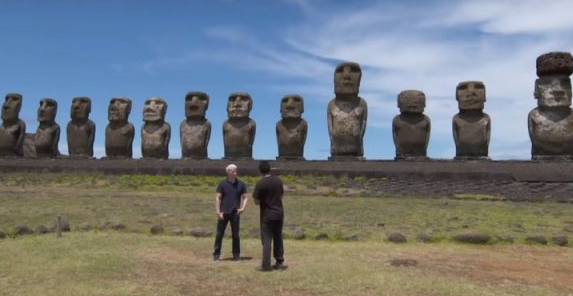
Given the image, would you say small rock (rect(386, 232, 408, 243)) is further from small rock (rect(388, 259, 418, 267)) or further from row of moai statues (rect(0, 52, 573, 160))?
row of moai statues (rect(0, 52, 573, 160))

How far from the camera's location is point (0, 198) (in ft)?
52.4

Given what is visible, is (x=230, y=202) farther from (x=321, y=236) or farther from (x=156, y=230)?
(x=156, y=230)

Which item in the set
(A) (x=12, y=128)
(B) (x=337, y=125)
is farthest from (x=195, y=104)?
(A) (x=12, y=128)

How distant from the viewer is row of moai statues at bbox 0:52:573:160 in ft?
67.2

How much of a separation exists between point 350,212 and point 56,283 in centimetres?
757

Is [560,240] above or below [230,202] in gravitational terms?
below

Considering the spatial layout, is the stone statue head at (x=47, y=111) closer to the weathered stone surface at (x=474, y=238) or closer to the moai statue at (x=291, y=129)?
the moai statue at (x=291, y=129)

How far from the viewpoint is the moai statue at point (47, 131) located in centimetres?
2775

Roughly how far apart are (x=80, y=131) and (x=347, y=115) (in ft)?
38.2

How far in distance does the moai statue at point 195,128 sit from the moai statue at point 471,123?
9428 millimetres

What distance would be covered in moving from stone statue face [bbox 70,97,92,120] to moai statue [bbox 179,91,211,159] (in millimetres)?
4836

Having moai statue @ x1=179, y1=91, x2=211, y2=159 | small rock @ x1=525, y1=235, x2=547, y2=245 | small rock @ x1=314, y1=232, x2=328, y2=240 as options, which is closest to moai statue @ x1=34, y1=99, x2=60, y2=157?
moai statue @ x1=179, y1=91, x2=211, y2=159

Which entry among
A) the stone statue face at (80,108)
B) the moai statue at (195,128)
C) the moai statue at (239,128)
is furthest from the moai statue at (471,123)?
the stone statue face at (80,108)

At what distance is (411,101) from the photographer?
72.3 feet
